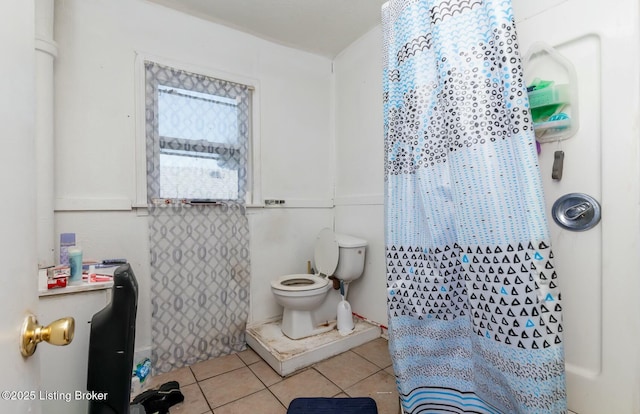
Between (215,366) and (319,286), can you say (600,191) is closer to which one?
(319,286)

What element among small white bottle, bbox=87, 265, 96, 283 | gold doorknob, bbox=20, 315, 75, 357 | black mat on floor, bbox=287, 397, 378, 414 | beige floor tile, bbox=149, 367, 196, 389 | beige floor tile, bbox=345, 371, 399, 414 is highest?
gold doorknob, bbox=20, 315, 75, 357

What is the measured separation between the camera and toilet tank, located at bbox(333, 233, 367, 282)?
219cm

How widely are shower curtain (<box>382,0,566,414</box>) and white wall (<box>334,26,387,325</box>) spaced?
3.02 feet

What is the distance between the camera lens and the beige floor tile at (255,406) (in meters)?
1.45

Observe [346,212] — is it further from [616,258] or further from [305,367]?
[616,258]

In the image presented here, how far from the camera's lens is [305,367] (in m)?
1.82

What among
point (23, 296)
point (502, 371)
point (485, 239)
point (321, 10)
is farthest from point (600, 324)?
point (321, 10)

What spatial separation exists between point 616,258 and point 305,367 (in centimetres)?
164

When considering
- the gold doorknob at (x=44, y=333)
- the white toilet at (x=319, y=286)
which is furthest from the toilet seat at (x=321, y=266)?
the gold doorknob at (x=44, y=333)

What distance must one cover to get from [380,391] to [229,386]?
876 millimetres

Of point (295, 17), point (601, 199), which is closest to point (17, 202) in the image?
point (601, 199)

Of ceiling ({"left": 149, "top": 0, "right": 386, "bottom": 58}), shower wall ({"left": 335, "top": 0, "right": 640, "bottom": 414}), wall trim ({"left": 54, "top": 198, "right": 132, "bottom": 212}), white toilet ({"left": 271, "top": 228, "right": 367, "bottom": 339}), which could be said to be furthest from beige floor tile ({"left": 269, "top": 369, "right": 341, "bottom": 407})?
ceiling ({"left": 149, "top": 0, "right": 386, "bottom": 58})

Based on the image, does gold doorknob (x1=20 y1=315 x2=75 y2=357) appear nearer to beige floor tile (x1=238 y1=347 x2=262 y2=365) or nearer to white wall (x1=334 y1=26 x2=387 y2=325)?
beige floor tile (x1=238 y1=347 x2=262 y2=365)

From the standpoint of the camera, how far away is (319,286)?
6.59 ft
